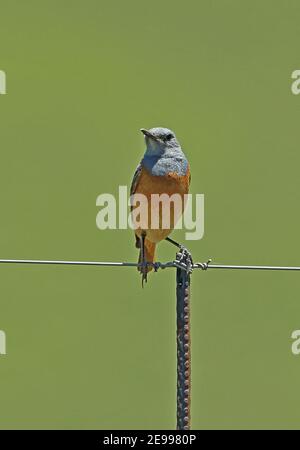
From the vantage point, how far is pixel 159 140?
17.4 feet

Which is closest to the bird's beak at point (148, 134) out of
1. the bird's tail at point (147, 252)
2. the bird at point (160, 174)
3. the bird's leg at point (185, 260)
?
the bird at point (160, 174)

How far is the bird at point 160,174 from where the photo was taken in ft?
17.4

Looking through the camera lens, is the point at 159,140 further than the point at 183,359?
Yes

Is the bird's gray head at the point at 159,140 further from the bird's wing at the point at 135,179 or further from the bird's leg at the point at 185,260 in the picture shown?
the bird's leg at the point at 185,260

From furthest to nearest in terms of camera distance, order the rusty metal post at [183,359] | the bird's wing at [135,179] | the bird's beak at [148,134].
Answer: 1. the bird's wing at [135,179]
2. the bird's beak at [148,134]
3. the rusty metal post at [183,359]

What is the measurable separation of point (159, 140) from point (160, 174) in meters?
0.16

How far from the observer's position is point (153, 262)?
5.37 m

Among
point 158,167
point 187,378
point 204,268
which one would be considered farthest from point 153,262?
point 187,378

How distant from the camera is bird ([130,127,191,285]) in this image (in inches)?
209

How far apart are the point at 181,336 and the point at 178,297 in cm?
14

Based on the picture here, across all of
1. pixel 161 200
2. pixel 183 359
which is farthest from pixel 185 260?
pixel 161 200

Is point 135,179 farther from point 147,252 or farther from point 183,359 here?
point 183,359

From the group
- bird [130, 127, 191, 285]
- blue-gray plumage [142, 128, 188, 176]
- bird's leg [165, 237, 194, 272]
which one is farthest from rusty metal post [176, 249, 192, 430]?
blue-gray plumage [142, 128, 188, 176]
